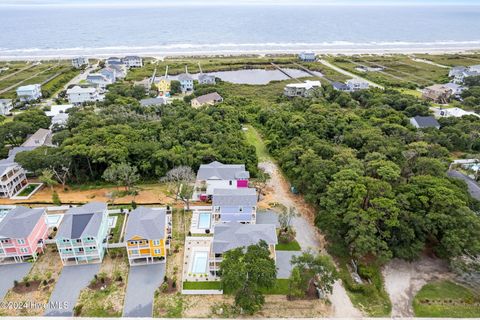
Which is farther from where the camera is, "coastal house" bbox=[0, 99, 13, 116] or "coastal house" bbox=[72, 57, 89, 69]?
"coastal house" bbox=[72, 57, 89, 69]

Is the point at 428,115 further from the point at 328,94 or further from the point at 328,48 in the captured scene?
the point at 328,48

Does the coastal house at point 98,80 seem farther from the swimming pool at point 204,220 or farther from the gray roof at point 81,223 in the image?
the swimming pool at point 204,220

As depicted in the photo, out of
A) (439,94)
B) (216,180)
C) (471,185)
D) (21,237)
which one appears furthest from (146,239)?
(439,94)

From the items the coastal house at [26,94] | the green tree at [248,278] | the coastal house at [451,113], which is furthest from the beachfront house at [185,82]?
the green tree at [248,278]

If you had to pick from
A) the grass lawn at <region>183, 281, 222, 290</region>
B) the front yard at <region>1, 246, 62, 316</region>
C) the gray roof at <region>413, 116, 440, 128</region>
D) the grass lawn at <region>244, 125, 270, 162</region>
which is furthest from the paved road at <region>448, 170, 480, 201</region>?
the front yard at <region>1, 246, 62, 316</region>

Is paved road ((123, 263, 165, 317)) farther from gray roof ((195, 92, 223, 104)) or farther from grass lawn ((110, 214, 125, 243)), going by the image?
gray roof ((195, 92, 223, 104))

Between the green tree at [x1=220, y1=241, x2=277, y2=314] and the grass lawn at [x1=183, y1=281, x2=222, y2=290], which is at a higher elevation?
the green tree at [x1=220, y1=241, x2=277, y2=314]

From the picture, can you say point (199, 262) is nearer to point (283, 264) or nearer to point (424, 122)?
point (283, 264)
